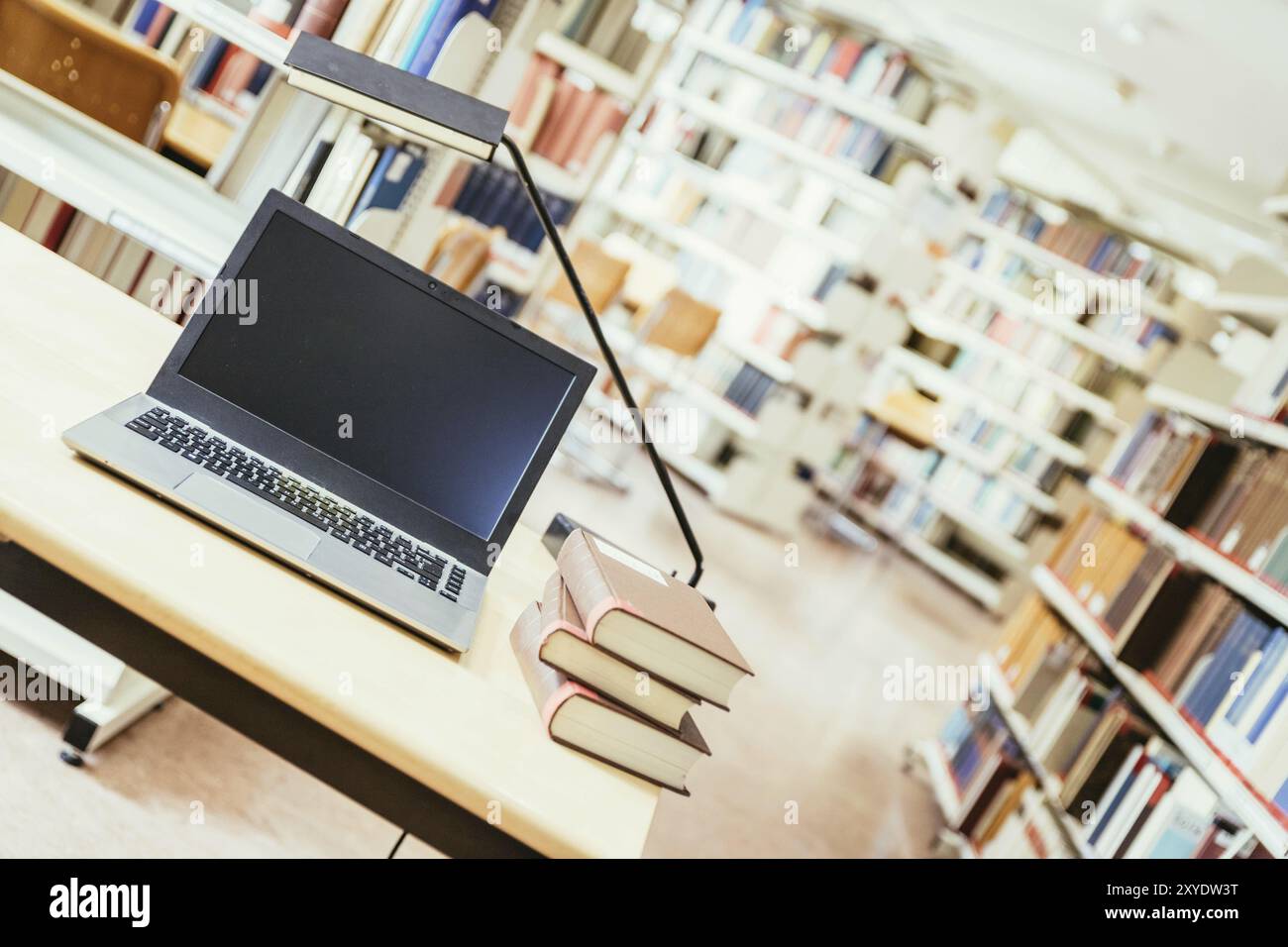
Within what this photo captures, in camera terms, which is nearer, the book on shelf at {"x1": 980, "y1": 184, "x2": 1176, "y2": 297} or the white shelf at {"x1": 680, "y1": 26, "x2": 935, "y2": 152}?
the white shelf at {"x1": 680, "y1": 26, "x2": 935, "y2": 152}

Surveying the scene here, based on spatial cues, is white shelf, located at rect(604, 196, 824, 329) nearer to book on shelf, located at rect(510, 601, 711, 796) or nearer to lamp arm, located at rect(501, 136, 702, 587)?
lamp arm, located at rect(501, 136, 702, 587)

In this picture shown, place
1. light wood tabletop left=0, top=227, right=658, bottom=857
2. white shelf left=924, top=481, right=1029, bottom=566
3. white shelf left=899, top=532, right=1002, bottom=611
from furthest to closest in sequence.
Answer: white shelf left=899, top=532, right=1002, bottom=611, white shelf left=924, top=481, right=1029, bottom=566, light wood tabletop left=0, top=227, right=658, bottom=857

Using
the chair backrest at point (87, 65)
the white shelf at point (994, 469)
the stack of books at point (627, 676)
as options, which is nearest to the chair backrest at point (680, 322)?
the white shelf at point (994, 469)

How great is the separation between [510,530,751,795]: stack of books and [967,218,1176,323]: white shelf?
6183 mm

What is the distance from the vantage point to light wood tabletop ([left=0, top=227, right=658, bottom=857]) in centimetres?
85

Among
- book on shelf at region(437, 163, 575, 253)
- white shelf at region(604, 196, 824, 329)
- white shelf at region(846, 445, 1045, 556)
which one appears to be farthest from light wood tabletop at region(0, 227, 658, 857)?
white shelf at region(846, 445, 1045, 556)

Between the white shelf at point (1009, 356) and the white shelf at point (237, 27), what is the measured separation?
18.6 feet

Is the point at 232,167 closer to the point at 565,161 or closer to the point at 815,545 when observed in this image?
the point at 565,161

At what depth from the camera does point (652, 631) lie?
964mm

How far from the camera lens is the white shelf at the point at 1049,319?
6.45 meters

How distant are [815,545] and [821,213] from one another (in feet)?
6.52

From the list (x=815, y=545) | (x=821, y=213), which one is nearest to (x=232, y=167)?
(x=821, y=213)

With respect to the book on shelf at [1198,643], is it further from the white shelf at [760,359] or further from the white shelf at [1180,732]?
the white shelf at [760,359]

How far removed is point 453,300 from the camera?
1.21 metres
